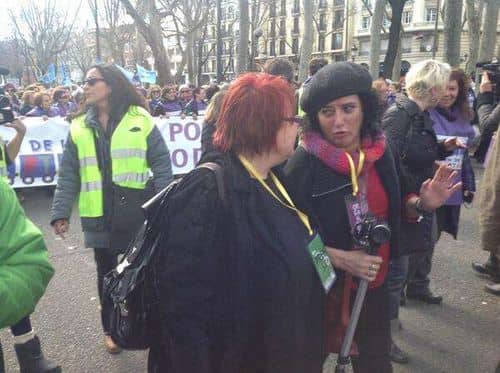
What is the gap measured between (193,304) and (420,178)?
2097mm

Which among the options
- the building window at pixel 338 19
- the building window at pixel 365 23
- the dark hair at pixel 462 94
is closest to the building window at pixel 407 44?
the building window at pixel 365 23

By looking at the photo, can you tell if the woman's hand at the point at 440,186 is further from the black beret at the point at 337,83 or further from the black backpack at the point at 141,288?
the black backpack at the point at 141,288

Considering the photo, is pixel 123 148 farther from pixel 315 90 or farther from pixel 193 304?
pixel 193 304

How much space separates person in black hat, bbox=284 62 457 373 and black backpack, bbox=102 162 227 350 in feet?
1.89

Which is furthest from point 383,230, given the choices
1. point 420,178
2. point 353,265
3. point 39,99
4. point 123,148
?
point 39,99

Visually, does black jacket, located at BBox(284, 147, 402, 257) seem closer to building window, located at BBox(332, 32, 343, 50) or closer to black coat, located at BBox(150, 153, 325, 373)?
black coat, located at BBox(150, 153, 325, 373)

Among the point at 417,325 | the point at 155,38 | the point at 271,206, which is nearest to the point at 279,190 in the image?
the point at 271,206

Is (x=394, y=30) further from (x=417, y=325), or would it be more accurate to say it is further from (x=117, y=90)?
(x=117, y=90)

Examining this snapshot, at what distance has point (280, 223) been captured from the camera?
157 cm

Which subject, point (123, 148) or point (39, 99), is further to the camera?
point (39, 99)

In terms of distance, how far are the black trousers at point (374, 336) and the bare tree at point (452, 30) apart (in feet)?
31.2

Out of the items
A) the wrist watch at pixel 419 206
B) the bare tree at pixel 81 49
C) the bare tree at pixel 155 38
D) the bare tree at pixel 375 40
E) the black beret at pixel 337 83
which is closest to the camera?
the black beret at pixel 337 83

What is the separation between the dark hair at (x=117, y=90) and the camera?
294 cm

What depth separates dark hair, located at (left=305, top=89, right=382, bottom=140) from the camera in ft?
6.82
